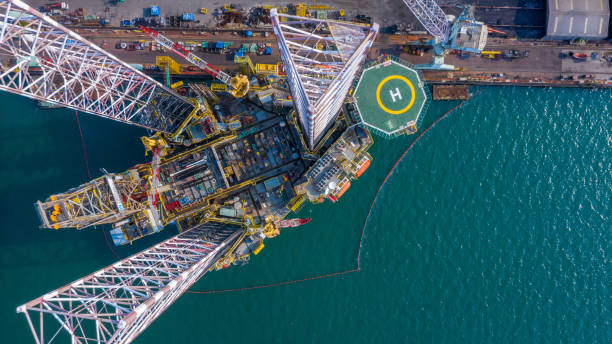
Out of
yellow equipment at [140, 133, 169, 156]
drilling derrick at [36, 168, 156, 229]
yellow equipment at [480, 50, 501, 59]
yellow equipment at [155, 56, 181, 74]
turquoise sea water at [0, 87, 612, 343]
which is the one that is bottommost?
turquoise sea water at [0, 87, 612, 343]

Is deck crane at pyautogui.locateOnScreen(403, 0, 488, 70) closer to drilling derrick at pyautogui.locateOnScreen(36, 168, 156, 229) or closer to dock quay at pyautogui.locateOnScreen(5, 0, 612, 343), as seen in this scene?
dock quay at pyautogui.locateOnScreen(5, 0, 612, 343)

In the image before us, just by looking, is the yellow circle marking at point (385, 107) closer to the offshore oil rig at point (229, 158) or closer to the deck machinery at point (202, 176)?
the offshore oil rig at point (229, 158)

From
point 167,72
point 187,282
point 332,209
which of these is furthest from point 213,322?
point 167,72

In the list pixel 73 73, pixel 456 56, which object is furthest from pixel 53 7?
pixel 456 56

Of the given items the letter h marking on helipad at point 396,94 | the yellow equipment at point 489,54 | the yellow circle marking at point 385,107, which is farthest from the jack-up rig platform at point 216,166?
the yellow equipment at point 489,54

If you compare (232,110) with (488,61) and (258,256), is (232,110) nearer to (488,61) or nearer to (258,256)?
(258,256)

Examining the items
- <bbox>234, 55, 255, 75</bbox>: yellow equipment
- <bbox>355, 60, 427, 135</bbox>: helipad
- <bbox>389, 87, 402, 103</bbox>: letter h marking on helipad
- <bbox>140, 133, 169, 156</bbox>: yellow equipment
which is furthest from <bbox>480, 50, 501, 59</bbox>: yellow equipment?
<bbox>140, 133, 169, 156</bbox>: yellow equipment

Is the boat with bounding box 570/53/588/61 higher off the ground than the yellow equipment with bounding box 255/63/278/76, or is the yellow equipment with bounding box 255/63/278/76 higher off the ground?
the yellow equipment with bounding box 255/63/278/76
